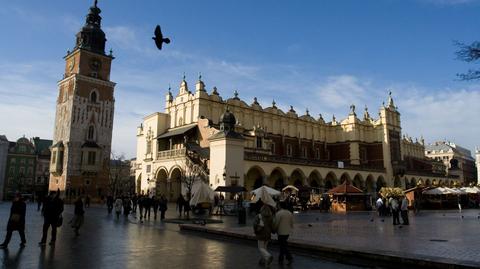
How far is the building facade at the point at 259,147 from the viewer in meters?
39.5

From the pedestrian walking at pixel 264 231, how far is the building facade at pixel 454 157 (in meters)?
102

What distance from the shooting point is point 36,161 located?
8838cm

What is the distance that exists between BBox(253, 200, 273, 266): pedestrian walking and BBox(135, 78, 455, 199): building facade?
25.4m

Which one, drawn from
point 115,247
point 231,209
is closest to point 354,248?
point 115,247

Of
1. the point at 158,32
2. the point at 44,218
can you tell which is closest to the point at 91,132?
the point at 44,218

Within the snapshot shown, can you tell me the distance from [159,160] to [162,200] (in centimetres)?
A: 2290

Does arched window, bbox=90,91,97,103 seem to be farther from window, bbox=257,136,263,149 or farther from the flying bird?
the flying bird

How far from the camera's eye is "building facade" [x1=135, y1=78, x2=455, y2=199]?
3953 cm

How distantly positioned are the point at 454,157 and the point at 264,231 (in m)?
113

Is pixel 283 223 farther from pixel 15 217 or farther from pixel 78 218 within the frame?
pixel 78 218

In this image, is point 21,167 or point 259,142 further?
point 21,167

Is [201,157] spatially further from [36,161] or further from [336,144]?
[36,161]

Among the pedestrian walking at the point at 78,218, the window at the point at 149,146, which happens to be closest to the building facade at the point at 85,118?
the window at the point at 149,146

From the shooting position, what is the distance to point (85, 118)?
60.6m
